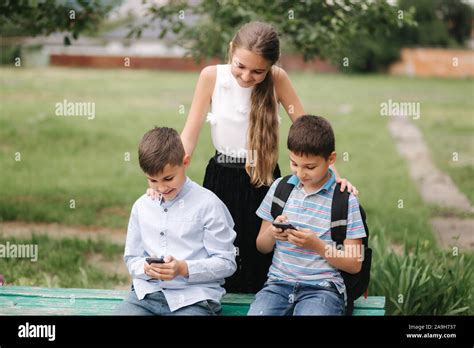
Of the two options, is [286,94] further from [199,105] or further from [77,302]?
[77,302]

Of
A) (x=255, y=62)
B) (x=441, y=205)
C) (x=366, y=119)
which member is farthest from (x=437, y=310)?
(x=366, y=119)

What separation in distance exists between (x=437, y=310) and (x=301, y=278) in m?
1.34

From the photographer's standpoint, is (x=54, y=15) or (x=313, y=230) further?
(x=54, y=15)

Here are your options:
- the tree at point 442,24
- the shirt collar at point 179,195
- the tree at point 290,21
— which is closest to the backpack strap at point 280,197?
the shirt collar at point 179,195

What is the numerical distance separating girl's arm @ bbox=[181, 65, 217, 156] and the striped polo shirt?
0.58 meters

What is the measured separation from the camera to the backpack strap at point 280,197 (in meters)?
3.37

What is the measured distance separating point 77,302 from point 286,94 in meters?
1.43

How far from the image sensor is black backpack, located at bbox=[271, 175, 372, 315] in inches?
128

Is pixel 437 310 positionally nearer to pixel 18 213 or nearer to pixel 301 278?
pixel 301 278

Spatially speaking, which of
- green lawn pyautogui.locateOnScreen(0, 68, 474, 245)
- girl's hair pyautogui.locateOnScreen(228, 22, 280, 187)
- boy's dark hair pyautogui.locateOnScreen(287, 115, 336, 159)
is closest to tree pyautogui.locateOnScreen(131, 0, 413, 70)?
green lawn pyautogui.locateOnScreen(0, 68, 474, 245)

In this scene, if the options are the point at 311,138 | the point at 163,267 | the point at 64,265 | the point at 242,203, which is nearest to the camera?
the point at 163,267

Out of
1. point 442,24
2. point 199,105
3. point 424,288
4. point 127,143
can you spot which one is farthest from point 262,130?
point 442,24

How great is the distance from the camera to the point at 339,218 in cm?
325

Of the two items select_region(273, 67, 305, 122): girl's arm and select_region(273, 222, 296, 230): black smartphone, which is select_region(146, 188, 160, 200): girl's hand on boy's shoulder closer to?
select_region(273, 222, 296, 230): black smartphone
